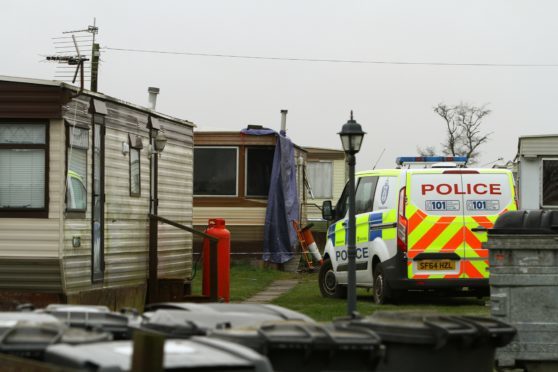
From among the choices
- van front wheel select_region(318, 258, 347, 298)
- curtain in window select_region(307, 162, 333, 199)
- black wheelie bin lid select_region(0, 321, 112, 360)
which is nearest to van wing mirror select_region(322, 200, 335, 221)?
van front wheel select_region(318, 258, 347, 298)

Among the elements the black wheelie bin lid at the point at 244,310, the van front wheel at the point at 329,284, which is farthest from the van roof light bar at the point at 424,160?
the black wheelie bin lid at the point at 244,310

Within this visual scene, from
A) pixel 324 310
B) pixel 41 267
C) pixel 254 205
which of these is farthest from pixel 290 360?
pixel 254 205

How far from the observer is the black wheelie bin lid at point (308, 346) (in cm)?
686

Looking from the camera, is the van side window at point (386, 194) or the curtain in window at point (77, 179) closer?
the curtain in window at point (77, 179)

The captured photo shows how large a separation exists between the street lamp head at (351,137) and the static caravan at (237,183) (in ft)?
45.8

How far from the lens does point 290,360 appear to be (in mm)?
6918

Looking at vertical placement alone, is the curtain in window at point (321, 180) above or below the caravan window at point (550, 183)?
above

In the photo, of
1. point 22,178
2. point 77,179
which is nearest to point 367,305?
point 77,179

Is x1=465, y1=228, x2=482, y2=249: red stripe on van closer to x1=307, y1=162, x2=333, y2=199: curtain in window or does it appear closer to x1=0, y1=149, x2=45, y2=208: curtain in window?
x1=0, y1=149, x2=45, y2=208: curtain in window

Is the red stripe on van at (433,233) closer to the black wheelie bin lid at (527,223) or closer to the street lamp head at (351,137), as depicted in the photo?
the street lamp head at (351,137)

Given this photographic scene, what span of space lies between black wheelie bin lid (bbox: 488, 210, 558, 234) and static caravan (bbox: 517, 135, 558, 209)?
16159mm

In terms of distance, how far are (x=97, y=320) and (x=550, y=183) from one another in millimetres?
21327

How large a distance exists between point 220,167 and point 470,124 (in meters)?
29.8

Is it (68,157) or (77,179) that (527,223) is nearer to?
(68,157)
